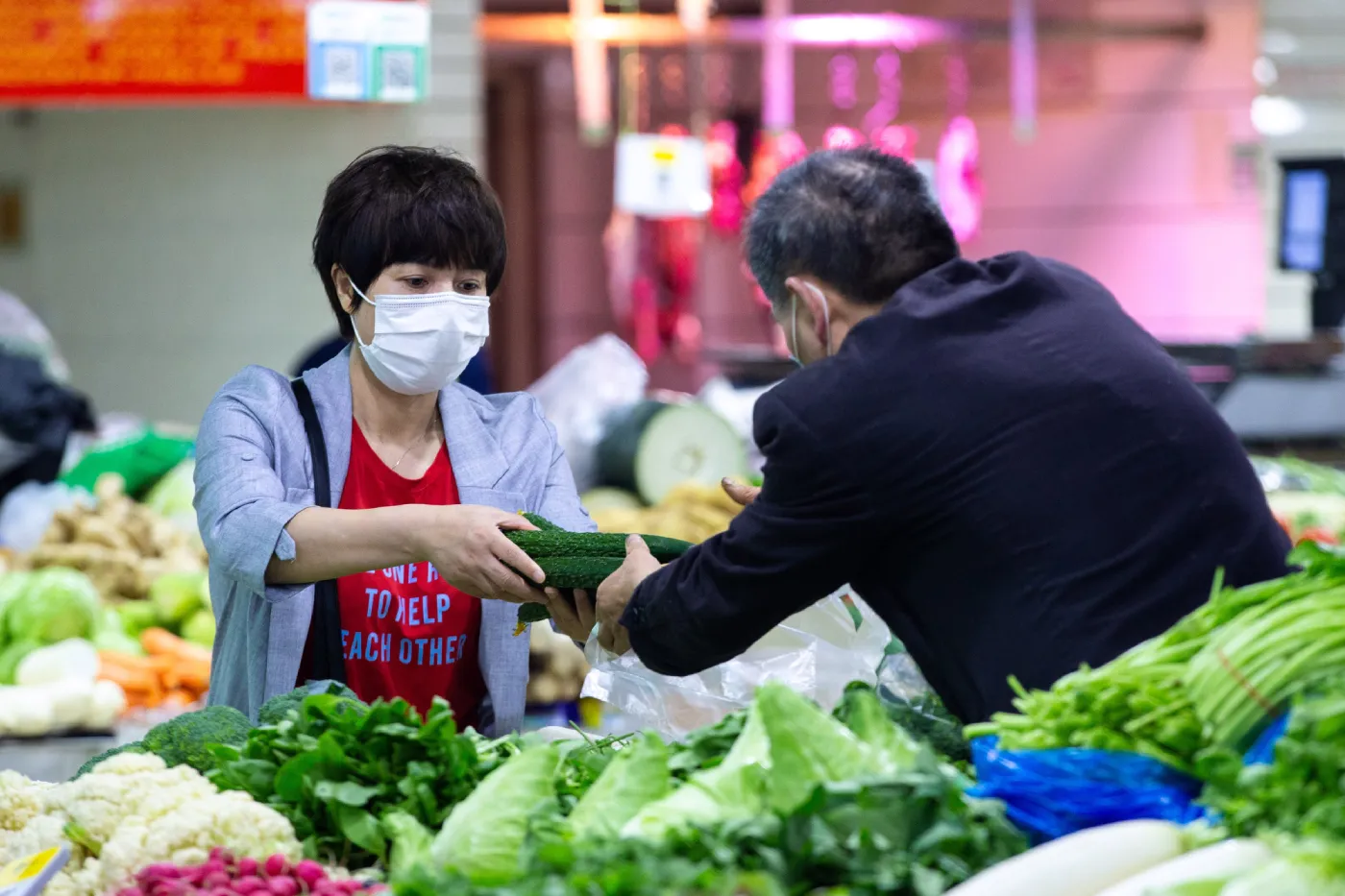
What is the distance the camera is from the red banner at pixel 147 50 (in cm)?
672

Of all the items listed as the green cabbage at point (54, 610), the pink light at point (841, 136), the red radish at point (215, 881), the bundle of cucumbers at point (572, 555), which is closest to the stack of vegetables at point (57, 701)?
the green cabbage at point (54, 610)

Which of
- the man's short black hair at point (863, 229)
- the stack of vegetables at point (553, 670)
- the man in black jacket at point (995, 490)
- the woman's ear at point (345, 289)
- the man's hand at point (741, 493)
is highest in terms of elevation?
the man's short black hair at point (863, 229)

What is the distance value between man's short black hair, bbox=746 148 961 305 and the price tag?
1273 mm

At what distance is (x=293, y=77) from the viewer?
6.76 m

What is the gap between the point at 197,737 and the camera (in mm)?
2336

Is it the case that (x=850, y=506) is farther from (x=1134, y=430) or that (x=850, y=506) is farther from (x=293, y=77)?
(x=293, y=77)

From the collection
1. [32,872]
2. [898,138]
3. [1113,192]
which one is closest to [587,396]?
[32,872]

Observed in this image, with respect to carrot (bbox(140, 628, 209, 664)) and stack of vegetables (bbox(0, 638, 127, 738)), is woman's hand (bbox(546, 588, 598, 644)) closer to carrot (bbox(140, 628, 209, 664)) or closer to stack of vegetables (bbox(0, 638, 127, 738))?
stack of vegetables (bbox(0, 638, 127, 738))

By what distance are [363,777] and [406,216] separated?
102 centimetres

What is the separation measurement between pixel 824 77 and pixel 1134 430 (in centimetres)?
876

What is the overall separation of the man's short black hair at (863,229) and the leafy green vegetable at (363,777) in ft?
2.73

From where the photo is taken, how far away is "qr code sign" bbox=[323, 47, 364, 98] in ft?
18.0

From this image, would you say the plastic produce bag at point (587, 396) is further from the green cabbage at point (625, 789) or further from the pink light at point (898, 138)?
the pink light at point (898, 138)

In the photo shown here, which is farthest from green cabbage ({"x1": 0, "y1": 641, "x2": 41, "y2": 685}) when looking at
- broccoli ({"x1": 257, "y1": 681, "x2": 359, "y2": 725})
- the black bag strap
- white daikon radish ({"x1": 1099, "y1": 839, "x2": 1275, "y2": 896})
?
white daikon radish ({"x1": 1099, "y1": 839, "x2": 1275, "y2": 896})
